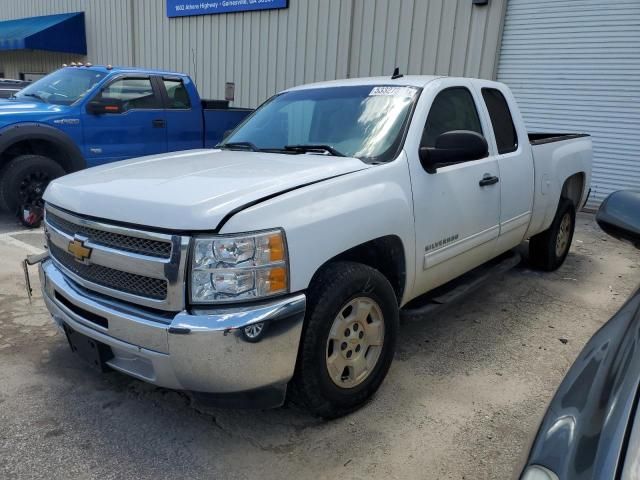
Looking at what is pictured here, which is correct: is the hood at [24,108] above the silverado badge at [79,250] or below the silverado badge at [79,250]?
above

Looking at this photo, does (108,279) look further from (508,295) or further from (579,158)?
(579,158)

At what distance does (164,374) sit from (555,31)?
888 centimetres

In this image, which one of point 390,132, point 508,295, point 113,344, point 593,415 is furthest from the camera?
point 508,295

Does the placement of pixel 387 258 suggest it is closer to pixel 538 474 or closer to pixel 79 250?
pixel 79 250

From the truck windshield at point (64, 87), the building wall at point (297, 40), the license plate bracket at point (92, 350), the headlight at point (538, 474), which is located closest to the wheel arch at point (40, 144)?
the truck windshield at point (64, 87)

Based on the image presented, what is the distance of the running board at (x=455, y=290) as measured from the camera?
343cm

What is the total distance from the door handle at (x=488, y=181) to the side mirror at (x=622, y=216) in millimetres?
1520

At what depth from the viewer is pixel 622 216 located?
210 centimetres

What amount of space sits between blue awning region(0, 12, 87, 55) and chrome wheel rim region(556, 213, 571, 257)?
17.2 metres

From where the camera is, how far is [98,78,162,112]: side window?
7164 millimetres

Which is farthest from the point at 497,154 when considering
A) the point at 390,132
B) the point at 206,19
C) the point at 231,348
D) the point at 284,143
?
the point at 206,19

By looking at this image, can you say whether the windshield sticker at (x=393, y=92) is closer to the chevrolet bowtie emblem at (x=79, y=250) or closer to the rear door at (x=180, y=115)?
the chevrolet bowtie emblem at (x=79, y=250)

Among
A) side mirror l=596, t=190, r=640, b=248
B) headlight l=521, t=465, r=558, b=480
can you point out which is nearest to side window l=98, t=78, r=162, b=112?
side mirror l=596, t=190, r=640, b=248

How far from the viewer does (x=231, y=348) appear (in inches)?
88.6
